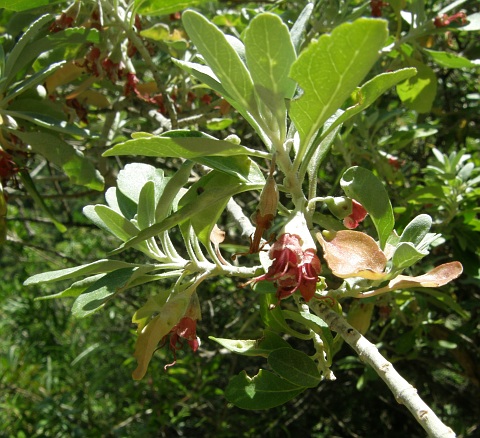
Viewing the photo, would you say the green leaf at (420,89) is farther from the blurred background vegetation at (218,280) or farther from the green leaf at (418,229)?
the green leaf at (418,229)

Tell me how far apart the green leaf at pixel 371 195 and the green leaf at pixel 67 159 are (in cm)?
72

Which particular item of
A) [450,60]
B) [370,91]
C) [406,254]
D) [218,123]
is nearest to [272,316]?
[406,254]

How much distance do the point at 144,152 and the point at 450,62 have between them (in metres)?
1.20

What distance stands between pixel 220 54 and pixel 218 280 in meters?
1.85

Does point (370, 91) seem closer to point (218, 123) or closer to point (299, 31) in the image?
point (299, 31)

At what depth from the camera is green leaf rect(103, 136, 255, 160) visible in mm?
827

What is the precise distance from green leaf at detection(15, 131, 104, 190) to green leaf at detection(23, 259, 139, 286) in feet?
1.46

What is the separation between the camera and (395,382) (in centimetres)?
68

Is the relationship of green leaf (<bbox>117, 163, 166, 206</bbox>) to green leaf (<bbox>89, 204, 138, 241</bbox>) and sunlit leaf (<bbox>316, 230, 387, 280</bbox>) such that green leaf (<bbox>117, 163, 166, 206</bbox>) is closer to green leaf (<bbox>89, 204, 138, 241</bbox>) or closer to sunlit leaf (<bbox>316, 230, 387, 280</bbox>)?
green leaf (<bbox>89, 204, 138, 241</bbox>)

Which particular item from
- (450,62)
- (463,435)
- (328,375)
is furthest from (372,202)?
(463,435)

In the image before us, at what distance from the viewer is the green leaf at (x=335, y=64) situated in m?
0.67

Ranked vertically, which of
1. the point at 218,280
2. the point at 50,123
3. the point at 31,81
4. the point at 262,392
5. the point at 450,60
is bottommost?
the point at 218,280

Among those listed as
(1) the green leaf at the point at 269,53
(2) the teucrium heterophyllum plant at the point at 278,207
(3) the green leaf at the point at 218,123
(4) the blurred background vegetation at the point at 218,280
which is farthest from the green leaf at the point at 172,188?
(3) the green leaf at the point at 218,123

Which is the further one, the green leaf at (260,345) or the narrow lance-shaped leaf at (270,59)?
the green leaf at (260,345)
